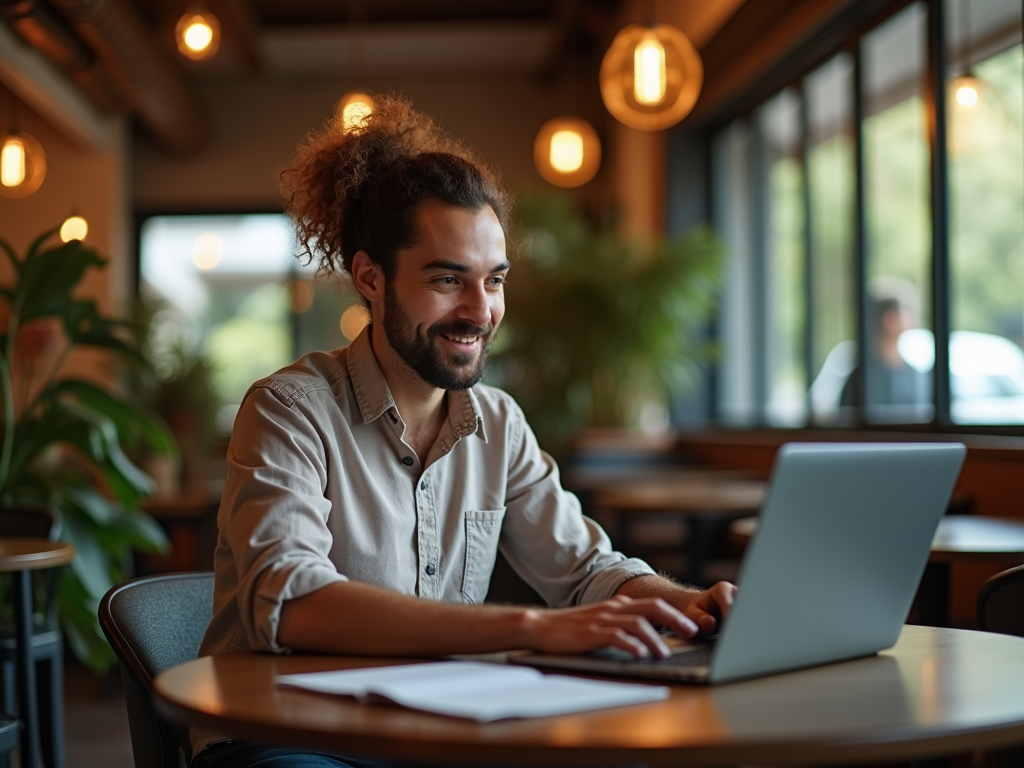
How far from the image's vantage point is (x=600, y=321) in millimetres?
6895

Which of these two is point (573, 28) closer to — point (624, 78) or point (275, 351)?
point (275, 351)

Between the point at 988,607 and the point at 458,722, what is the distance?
4.31 ft

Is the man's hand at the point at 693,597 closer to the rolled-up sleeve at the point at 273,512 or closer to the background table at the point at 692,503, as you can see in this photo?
the rolled-up sleeve at the point at 273,512

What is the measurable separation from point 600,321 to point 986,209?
117 inches

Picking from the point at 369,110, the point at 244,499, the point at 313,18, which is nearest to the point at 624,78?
the point at 369,110

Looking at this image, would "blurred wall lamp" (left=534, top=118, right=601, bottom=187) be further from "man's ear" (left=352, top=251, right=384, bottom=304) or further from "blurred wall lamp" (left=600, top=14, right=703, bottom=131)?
"man's ear" (left=352, top=251, right=384, bottom=304)

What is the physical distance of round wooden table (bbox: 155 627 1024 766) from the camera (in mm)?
921

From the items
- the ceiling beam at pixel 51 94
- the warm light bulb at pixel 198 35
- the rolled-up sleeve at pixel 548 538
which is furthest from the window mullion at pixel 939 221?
the ceiling beam at pixel 51 94

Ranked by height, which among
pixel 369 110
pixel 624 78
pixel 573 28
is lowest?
pixel 369 110

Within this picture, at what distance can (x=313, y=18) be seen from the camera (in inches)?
354

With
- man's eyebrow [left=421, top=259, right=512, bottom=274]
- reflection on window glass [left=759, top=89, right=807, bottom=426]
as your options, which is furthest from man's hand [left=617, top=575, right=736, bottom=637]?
reflection on window glass [left=759, top=89, right=807, bottom=426]

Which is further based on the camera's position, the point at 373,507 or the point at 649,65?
the point at 649,65

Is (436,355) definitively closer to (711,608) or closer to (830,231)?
(711,608)

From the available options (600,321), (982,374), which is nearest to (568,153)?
(600,321)
